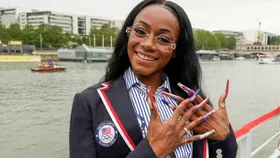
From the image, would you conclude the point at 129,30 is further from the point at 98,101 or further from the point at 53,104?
the point at 53,104

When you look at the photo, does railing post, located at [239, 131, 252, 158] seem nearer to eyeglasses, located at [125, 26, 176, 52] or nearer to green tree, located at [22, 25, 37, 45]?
eyeglasses, located at [125, 26, 176, 52]

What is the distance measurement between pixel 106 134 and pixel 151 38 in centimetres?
36

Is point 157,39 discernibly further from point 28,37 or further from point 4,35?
point 28,37

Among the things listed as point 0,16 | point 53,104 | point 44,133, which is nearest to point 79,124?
point 44,133

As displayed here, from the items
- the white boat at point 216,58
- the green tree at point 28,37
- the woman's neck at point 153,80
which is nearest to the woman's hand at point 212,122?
the woman's neck at point 153,80

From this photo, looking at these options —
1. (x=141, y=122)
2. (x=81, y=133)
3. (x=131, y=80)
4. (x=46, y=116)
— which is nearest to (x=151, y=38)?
(x=131, y=80)

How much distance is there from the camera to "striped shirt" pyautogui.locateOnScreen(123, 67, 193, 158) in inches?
41.5

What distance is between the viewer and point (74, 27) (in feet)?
332

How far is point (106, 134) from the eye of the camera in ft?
3.21

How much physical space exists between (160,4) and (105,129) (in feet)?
1.59

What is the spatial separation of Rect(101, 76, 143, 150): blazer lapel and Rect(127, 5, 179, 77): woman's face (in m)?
0.10

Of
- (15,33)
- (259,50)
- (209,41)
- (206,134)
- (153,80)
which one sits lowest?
(206,134)

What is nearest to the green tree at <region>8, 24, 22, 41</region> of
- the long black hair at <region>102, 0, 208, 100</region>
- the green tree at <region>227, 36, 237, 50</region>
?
the long black hair at <region>102, 0, 208, 100</region>

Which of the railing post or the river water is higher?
the railing post
